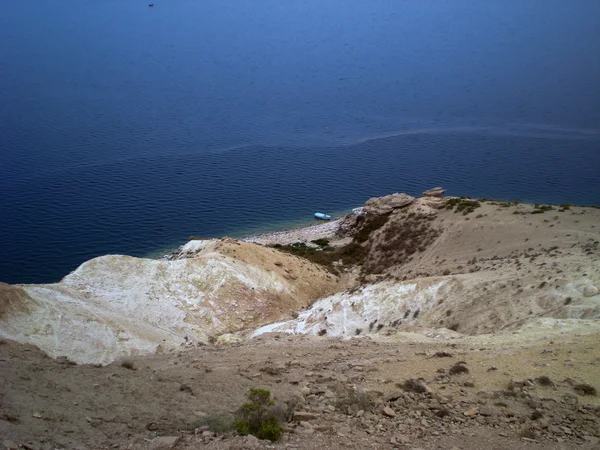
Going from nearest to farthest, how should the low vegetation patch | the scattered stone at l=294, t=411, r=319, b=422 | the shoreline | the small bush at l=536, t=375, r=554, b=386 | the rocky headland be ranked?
1. the rocky headland
2. the scattered stone at l=294, t=411, r=319, b=422
3. the small bush at l=536, t=375, r=554, b=386
4. the low vegetation patch
5. the shoreline

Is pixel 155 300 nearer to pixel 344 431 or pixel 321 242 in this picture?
pixel 344 431

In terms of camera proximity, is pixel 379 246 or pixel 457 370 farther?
pixel 379 246

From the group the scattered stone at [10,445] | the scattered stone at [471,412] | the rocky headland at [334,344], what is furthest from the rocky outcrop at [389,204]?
the scattered stone at [10,445]

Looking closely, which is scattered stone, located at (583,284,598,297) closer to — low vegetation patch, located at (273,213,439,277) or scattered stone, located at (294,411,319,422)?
scattered stone, located at (294,411,319,422)

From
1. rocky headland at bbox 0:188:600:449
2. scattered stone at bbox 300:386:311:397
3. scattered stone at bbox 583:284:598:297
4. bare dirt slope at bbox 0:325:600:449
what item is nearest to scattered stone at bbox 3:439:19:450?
rocky headland at bbox 0:188:600:449

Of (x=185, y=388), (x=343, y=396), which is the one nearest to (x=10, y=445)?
(x=185, y=388)
